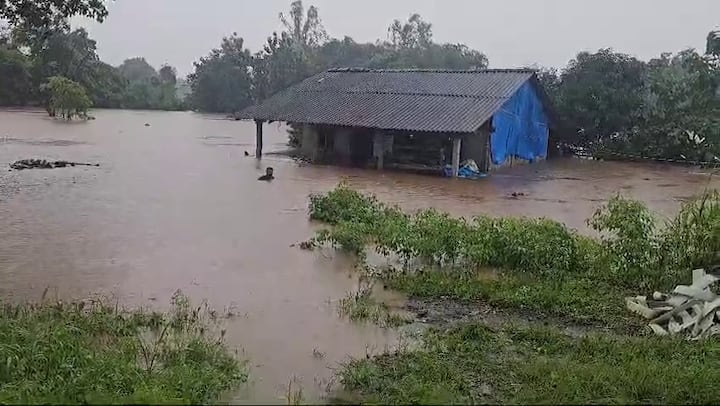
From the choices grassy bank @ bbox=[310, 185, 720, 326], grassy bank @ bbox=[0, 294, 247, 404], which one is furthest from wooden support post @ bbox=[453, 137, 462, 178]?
grassy bank @ bbox=[0, 294, 247, 404]

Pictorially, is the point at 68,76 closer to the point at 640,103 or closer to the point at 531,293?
the point at 640,103

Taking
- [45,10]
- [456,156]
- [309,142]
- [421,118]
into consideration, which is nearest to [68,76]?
[309,142]

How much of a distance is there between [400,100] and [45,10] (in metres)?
12.8

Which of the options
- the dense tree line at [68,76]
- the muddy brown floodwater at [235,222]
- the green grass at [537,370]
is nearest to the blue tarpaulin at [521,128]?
the muddy brown floodwater at [235,222]

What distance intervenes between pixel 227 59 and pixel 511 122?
37.0 meters

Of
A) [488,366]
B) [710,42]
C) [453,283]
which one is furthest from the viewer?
[710,42]

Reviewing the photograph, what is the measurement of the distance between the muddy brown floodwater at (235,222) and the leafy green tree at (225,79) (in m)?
28.6

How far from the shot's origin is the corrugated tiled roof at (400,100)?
21.4 metres

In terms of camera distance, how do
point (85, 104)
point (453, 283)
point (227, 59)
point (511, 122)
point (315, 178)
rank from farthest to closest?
point (227, 59) < point (85, 104) < point (511, 122) < point (315, 178) < point (453, 283)

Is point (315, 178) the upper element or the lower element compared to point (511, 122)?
lower

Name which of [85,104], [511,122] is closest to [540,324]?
[511,122]

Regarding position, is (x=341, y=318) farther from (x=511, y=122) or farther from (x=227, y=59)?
(x=227, y=59)

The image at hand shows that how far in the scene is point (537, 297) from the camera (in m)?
7.46

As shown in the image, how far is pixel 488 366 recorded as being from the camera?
17.6ft
